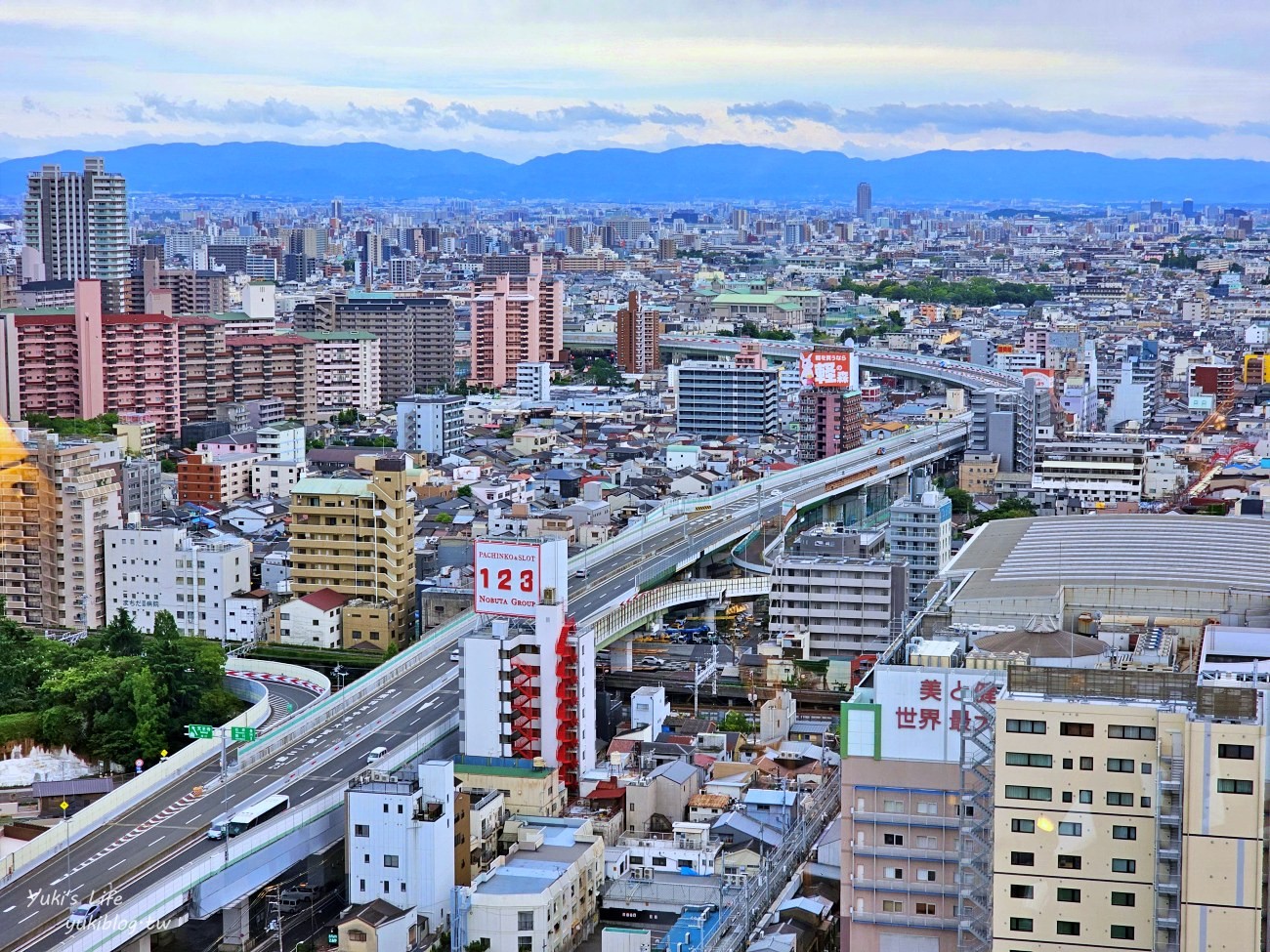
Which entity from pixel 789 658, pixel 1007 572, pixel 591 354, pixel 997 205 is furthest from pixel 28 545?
pixel 997 205

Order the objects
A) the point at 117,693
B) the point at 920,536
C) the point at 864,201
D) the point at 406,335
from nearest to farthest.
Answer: the point at 117,693, the point at 920,536, the point at 406,335, the point at 864,201

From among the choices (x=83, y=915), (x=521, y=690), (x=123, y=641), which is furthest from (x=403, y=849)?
(x=123, y=641)

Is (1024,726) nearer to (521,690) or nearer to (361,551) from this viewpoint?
(521,690)

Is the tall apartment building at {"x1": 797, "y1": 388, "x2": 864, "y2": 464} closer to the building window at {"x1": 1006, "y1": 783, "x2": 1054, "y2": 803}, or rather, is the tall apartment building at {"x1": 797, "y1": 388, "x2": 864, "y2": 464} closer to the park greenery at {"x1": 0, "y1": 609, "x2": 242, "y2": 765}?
the park greenery at {"x1": 0, "y1": 609, "x2": 242, "y2": 765}

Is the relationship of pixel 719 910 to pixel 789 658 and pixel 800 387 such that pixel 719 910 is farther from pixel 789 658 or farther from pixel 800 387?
pixel 800 387

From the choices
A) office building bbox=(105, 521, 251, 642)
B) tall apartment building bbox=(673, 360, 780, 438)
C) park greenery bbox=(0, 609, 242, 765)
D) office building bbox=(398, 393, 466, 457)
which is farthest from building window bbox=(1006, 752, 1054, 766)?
tall apartment building bbox=(673, 360, 780, 438)

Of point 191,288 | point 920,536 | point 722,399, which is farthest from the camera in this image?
point 191,288
